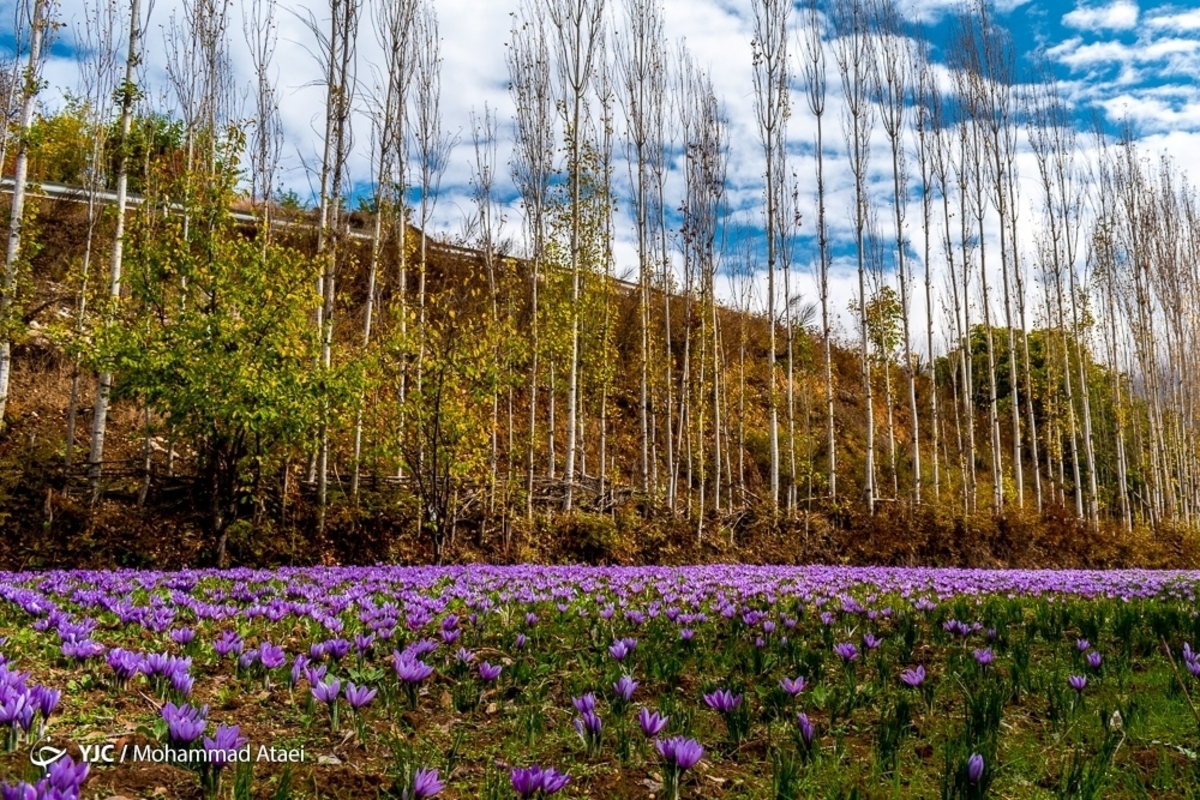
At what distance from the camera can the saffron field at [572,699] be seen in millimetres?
1938

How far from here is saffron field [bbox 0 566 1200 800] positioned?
1.94 metres

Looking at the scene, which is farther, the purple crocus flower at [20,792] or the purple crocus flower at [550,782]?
the purple crocus flower at [550,782]

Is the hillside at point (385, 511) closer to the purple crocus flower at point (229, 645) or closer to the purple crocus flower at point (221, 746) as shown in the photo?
the purple crocus flower at point (229, 645)

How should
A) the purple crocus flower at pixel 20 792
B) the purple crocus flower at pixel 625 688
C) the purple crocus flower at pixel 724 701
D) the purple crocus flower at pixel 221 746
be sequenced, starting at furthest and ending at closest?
the purple crocus flower at pixel 625 688
the purple crocus flower at pixel 724 701
the purple crocus flower at pixel 221 746
the purple crocus flower at pixel 20 792

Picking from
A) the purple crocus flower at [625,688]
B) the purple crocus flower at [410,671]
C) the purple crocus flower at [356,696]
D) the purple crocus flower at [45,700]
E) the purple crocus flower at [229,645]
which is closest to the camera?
the purple crocus flower at [45,700]

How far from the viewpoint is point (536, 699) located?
2961mm

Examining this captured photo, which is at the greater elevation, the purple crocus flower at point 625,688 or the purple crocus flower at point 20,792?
the purple crocus flower at point 20,792

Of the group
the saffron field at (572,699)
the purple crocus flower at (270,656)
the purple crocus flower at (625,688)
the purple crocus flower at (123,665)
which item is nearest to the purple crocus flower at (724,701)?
the saffron field at (572,699)

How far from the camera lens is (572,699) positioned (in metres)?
2.51

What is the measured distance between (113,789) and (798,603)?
4.28 metres

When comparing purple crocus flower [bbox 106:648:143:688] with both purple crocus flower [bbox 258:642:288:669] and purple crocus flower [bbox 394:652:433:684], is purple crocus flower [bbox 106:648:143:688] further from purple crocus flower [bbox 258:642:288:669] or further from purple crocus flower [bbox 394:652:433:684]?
purple crocus flower [bbox 394:652:433:684]

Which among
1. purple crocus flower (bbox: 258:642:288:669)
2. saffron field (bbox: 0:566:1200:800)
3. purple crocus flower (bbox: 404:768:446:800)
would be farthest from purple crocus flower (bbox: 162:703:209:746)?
purple crocus flower (bbox: 258:642:288:669)

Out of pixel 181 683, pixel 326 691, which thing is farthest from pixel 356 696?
pixel 181 683

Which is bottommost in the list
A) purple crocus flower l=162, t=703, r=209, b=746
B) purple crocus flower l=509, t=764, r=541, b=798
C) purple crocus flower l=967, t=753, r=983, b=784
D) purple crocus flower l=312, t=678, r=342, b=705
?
purple crocus flower l=967, t=753, r=983, b=784
